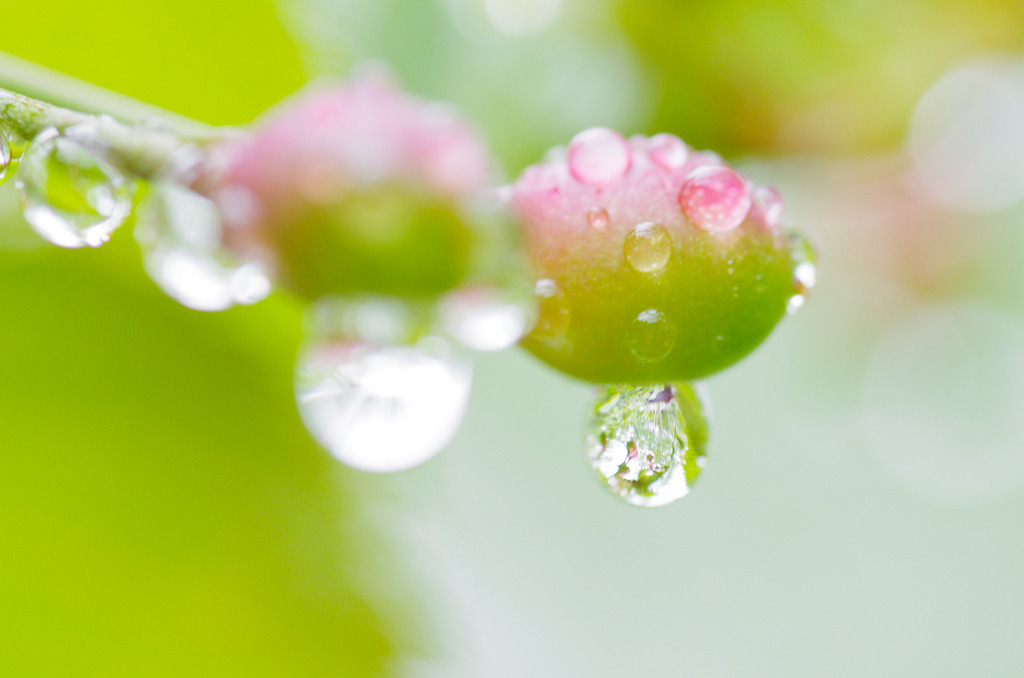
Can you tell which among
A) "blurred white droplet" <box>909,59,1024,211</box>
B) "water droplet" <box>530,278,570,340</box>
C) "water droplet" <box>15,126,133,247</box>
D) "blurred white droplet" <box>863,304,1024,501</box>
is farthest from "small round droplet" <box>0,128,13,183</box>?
"blurred white droplet" <box>863,304,1024,501</box>

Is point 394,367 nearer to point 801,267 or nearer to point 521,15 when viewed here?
point 801,267

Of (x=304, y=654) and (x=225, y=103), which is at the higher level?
(x=225, y=103)

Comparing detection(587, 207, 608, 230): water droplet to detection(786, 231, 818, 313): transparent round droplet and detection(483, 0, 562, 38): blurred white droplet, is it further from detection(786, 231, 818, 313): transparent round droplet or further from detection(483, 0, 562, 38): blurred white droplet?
detection(483, 0, 562, 38): blurred white droplet

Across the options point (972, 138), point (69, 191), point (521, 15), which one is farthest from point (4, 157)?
point (972, 138)

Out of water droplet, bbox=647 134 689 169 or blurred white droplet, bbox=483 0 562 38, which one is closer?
water droplet, bbox=647 134 689 169

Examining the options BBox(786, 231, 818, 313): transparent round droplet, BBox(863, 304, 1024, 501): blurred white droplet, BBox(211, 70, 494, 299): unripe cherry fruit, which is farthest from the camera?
BBox(863, 304, 1024, 501): blurred white droplet

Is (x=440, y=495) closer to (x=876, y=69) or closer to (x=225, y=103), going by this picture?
(x=225, y=103)

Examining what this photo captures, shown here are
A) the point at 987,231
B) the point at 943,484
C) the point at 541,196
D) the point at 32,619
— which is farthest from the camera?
the point at 943,484

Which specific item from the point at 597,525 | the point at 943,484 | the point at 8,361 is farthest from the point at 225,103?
the point at 943,484
